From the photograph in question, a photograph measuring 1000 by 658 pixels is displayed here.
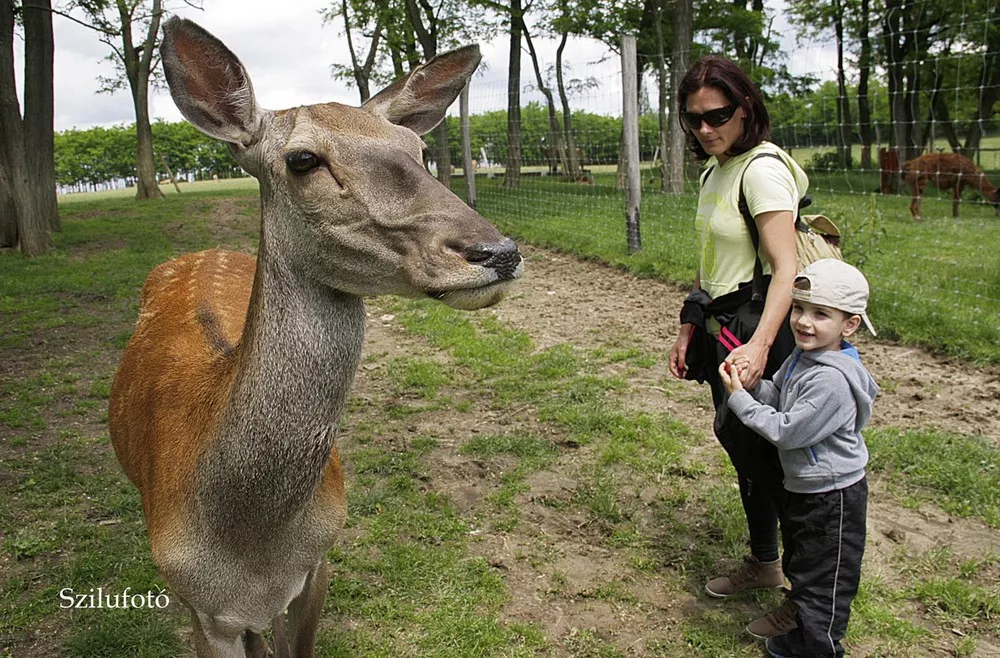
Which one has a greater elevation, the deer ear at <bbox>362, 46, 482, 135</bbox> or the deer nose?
the deer ear at <bbox>362, 46, 482, 135</bbox>

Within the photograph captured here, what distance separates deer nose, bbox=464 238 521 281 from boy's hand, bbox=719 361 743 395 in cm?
111

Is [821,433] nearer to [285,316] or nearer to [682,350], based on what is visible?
[682,350]

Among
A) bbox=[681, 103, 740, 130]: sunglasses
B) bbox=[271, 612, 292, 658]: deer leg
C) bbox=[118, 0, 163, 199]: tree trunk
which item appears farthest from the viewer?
bbox=[118, 0, 163, 199]: tree trunk

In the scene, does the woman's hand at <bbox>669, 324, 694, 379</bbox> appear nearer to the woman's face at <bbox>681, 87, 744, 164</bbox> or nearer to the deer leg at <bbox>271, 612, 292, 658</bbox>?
the woman's face at <bbox>681, 87, 744, 164</bbox>

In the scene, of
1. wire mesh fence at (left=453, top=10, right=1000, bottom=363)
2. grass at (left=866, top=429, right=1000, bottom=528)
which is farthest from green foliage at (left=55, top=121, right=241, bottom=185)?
grass at (left=866, top=429, right=1000, bottom=528)

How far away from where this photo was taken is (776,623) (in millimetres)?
2850

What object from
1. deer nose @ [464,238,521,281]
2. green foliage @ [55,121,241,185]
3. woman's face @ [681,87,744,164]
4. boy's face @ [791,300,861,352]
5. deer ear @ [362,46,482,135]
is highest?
green foliage @ [55,121,241,185]

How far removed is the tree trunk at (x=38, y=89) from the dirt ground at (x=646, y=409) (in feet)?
28.4

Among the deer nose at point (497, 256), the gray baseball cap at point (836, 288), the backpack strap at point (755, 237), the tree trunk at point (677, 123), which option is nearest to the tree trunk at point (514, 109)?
the tree trunk at point (677, 123)

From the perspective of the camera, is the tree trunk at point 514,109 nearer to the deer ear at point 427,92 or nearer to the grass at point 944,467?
the grass at point 944,467

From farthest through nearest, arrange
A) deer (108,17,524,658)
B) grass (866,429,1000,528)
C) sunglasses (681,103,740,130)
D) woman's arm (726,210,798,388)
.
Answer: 1. grass (866,429,1000,528)
2. sunglasses (681,103,740,130)
3. woman's arm (726,210,798,388)
4. deer (108,17,524,658)

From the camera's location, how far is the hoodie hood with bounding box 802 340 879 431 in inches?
95.2

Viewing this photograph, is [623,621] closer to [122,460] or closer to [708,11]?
[122,460]

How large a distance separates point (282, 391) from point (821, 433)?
1650 mm
